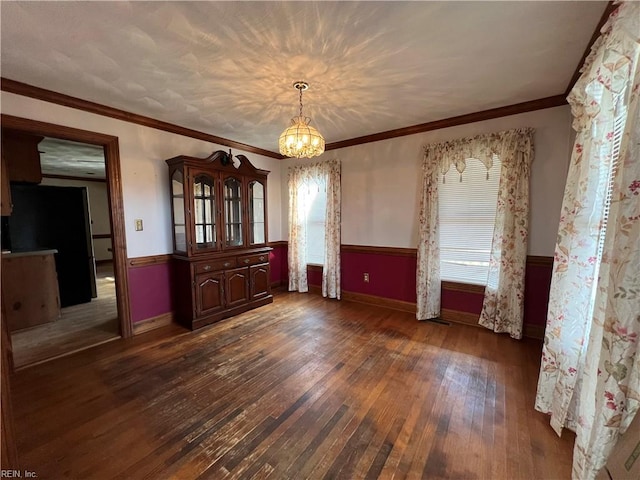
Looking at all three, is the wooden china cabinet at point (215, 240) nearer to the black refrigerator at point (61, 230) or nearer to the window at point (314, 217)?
the window at point (314, 217)

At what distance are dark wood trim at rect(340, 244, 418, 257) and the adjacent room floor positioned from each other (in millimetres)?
3108

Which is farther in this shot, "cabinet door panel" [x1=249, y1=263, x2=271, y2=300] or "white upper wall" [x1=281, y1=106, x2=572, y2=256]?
"cabinet door panel" [x1=249, y1=263, x2=271, y2=300]

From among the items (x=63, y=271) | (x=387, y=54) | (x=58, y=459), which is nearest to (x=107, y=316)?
(x=63, y=271)

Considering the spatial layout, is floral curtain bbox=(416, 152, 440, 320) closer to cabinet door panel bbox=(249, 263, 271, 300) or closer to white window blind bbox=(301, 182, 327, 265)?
white window blind bbox=(301, 182, 327, 265)

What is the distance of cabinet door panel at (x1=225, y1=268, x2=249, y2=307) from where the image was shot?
3561 mm

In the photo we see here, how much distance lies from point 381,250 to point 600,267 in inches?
105

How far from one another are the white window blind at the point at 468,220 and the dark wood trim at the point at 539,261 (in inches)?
15.2

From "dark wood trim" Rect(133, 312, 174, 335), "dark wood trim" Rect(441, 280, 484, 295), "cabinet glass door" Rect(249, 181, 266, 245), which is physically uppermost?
"cabinet glass door" Rect(249, 181, 266, 245)

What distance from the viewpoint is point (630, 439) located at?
41.3 inches

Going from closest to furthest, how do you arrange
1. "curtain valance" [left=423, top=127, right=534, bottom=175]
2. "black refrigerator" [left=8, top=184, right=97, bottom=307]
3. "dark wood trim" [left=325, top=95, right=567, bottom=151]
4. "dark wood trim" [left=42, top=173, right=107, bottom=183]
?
"dark wood trim" [left=325, top=95, right=567, bottom=151] → "curtain valance" [left=423, top=127, right=534, bottom=175] → "black refrigerator" [left=8, top=184, right=97, bottom=307] → "dark wood trim" [left=42, top=173, right=107, bottom=183]

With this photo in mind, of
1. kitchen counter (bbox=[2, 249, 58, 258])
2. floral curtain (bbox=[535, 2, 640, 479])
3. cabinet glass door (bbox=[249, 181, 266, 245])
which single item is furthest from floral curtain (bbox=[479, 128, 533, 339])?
kitchen counter (bbox=[2, 249, 58, 258])

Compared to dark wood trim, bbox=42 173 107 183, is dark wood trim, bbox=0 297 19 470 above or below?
below

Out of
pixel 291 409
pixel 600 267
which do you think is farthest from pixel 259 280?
pixel 600 267

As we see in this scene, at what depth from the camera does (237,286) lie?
3670mm
